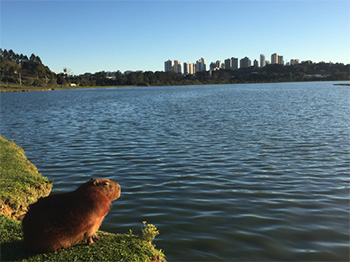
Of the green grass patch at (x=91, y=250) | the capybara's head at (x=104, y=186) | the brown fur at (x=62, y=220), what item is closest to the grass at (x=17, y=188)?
the green grass patch at (x=91, y=250)

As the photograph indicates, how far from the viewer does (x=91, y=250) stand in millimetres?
6109

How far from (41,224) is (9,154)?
10862mm

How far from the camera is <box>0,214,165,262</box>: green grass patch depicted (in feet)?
18.9

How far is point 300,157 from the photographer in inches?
660

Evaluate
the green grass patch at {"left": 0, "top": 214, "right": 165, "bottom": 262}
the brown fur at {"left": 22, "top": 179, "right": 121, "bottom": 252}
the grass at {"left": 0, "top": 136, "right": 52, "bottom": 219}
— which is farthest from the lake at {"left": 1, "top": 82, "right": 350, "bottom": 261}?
the brown fur at {"left": 22, "top": 179, "right": 121, "bottom": 252}

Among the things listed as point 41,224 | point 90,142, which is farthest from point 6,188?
point 90,142

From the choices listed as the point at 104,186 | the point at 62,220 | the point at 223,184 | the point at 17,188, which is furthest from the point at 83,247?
the point at 223,184

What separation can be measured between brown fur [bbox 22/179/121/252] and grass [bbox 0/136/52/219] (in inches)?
150

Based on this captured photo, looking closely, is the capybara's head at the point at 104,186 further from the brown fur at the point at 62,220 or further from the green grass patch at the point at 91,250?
the green grass patch at the point at 91,250

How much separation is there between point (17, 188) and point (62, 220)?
18.3 feet

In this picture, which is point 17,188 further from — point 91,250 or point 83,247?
point 91,250

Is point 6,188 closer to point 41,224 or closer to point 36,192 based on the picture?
point 36,192

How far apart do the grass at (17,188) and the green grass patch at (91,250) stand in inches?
93.6

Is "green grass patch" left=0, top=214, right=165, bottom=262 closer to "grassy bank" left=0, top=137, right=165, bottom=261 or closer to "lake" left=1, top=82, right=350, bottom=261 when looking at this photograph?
"grassy bank" left=0, top=137, right=165, bottom=261
